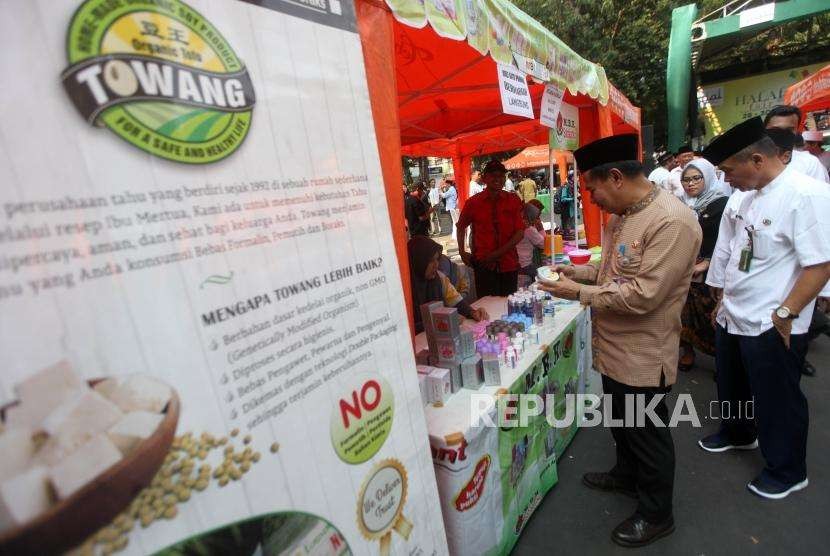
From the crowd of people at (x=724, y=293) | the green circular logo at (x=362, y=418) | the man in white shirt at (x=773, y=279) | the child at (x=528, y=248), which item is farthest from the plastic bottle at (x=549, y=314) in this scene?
the child at (x=528, y=248)

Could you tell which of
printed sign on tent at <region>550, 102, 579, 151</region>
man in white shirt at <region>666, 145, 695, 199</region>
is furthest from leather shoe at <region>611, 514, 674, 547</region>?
man in white shirt at <region>666, 145, 695, 199</region>

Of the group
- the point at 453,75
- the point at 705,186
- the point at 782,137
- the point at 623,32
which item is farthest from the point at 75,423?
the point at 623,32

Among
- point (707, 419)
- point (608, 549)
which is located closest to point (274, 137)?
point (608, 549)

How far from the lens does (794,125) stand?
3.97 m

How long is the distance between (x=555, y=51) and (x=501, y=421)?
2473 mm

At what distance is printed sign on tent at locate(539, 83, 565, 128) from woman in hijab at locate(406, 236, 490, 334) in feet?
3.91

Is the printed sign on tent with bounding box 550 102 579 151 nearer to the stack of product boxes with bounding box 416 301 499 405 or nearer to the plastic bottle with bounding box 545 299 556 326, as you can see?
the plastic bottle with bounding box 545 299 556 326

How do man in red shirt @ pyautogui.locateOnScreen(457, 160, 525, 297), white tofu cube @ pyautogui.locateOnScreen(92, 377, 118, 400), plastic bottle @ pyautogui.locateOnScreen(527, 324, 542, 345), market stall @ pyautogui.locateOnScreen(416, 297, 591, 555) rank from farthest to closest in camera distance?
man in red shirt @ pyautogui.locateOnScreen(457, 160, 525, 297) < plastic bottle @ pyautogui.locateOnScreen(527, 324, 542, 345) < market stall @ pyautogui.locateOnScreen(416, 297, 591, 555) < white tofu cube @ pyautogui.locateOnScreen(92, 377, 118, 400)

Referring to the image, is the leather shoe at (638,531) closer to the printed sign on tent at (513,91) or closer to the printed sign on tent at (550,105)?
the printed sign on tent at (513,91)

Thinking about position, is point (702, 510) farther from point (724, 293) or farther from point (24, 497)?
point (24, 497)

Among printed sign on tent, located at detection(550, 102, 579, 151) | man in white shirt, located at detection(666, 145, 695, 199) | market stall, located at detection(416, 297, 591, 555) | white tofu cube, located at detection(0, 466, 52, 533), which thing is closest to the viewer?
white tofu cube, located at detection(0, 466, 52, 533)

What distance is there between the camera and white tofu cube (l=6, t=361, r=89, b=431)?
2.09 ft

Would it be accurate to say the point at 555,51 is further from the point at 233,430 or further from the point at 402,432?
the point at 233,430

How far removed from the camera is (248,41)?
3.22 ft
